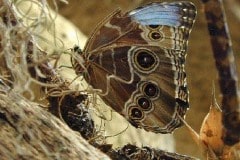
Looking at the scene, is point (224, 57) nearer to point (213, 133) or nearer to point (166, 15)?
point (213, 133)

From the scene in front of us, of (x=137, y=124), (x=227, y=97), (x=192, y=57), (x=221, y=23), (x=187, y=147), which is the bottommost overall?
(x=187, y=147)

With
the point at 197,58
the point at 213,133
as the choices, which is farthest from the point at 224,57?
the point at 197,58

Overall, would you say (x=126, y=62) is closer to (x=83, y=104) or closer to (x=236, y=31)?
(x=83, y=104)

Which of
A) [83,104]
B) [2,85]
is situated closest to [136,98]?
[83,104]

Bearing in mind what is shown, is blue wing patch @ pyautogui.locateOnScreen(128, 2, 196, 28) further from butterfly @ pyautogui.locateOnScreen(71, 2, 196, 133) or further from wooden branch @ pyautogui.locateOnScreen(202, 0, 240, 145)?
wooden branch @ pyautogui.locateOnScreen(202, 0, 240, 145)

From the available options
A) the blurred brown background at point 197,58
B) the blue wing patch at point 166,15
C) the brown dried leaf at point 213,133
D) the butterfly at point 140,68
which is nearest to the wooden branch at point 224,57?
the brown dried leaf at point 213,133

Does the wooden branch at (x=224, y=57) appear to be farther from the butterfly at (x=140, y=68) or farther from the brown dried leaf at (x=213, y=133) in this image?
the butterfly at (x=140, y=68)
